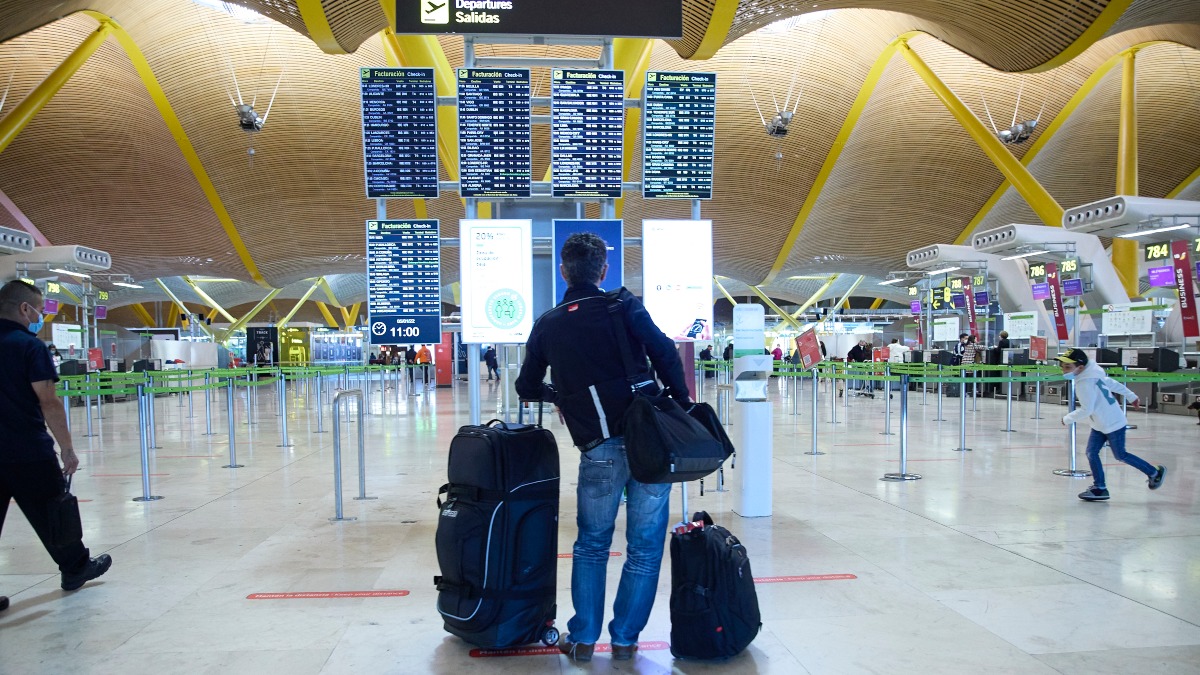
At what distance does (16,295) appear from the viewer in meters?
4.47

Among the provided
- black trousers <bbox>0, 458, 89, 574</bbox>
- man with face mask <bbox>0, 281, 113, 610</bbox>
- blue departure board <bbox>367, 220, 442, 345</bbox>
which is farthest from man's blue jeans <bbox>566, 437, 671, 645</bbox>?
blue departure board <bbox>367, 220, 442, 345</bbox>

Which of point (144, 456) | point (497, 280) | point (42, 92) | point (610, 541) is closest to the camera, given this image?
point (610, 541)

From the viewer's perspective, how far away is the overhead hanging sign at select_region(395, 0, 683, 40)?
229 inches

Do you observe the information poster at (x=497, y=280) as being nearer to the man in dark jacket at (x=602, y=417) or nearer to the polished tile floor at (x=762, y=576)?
the polished tile floor at (x=762, y=576)

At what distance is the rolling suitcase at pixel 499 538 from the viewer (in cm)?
350

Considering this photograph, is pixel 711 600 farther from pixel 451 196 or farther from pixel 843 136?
pixel 451 196

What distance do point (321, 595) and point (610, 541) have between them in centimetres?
200

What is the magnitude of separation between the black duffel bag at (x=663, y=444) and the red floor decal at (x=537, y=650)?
92 centimetres

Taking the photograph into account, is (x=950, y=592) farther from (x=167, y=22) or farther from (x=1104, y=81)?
(x=1104, y=81)

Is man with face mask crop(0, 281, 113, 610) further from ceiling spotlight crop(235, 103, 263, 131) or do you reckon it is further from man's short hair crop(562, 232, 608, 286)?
ceiling spotlight crop(235, 103, 263, 131)

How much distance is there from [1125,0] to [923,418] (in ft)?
27.1

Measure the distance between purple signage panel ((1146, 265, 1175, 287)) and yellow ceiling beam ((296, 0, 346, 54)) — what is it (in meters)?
19.0

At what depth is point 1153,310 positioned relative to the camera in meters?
18.4

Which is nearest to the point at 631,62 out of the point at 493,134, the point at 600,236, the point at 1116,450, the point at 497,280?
the point at 493,134
